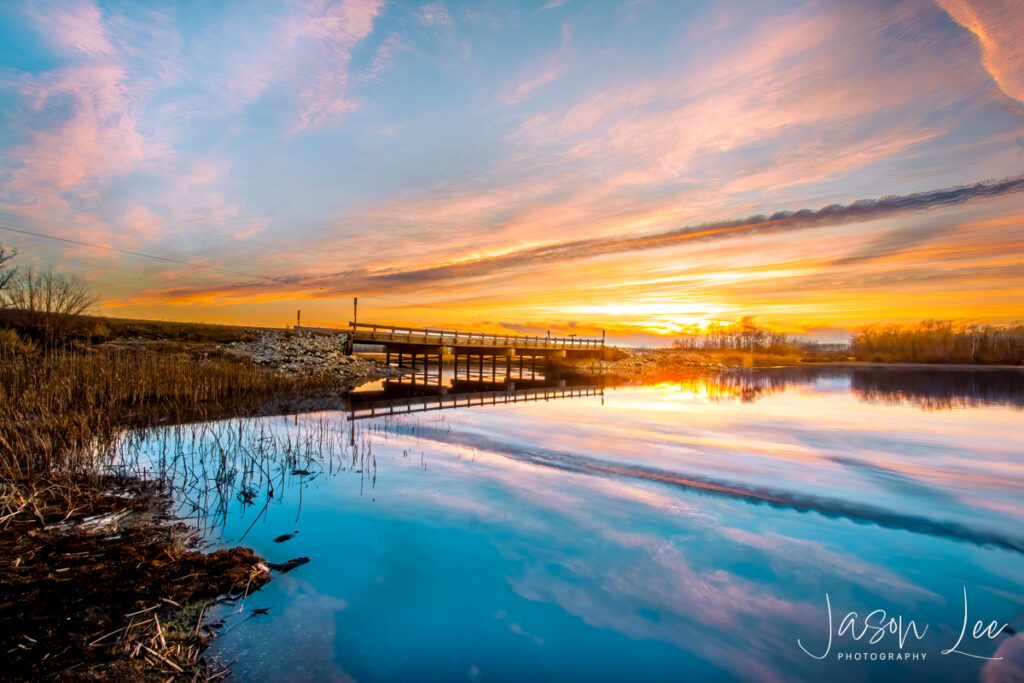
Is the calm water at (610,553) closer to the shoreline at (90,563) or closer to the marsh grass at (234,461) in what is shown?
the marsh grass at (234,461)

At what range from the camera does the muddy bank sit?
3.45 meters

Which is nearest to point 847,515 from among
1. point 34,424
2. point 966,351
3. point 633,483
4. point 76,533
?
point 633,483

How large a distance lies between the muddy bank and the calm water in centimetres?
39

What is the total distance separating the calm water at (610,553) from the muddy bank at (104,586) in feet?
1.27

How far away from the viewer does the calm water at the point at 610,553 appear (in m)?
3.94

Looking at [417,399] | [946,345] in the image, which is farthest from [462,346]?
[946,345]

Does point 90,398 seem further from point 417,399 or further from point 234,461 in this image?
point 417,399

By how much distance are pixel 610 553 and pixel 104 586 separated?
528 centimetres

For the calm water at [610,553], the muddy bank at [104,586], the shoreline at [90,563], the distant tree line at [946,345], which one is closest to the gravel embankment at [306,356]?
the shoreline at [90,563]

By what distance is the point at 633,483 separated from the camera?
27.8 feet

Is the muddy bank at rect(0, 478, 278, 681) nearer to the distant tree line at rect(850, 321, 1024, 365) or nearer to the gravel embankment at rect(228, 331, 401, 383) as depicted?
the gravel embankment at rect(228, 331, 401, 383)

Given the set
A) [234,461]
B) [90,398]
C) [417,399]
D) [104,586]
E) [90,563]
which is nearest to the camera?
[104,586]

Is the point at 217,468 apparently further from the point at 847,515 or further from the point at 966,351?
the point at 966,351

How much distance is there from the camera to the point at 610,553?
566 centimetres
